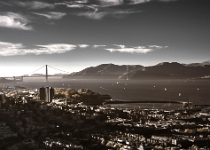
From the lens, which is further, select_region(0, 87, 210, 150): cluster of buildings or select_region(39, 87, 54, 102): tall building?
select_region(39, 87, 54, 102): tall building

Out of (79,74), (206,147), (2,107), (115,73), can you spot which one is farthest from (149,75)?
(206,147)

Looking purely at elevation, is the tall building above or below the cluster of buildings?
above

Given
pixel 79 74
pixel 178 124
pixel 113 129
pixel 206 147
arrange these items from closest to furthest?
pixel 206 147 → pixel 113 129 → pixel 178 124 → pixel 79 74

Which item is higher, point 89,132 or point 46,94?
point 46,94

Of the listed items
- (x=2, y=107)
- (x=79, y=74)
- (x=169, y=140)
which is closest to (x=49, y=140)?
(x=169, y=140)

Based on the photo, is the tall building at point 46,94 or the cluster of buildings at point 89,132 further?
the tall building at point 46,94

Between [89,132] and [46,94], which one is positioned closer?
[89,132]

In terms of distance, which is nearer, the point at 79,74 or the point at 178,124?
the point at 178,124

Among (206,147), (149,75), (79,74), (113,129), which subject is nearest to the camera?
(206,147)

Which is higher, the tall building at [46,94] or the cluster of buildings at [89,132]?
the tall building at [46,94]

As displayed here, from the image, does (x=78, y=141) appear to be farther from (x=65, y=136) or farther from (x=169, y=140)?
(x=169, y=140)
